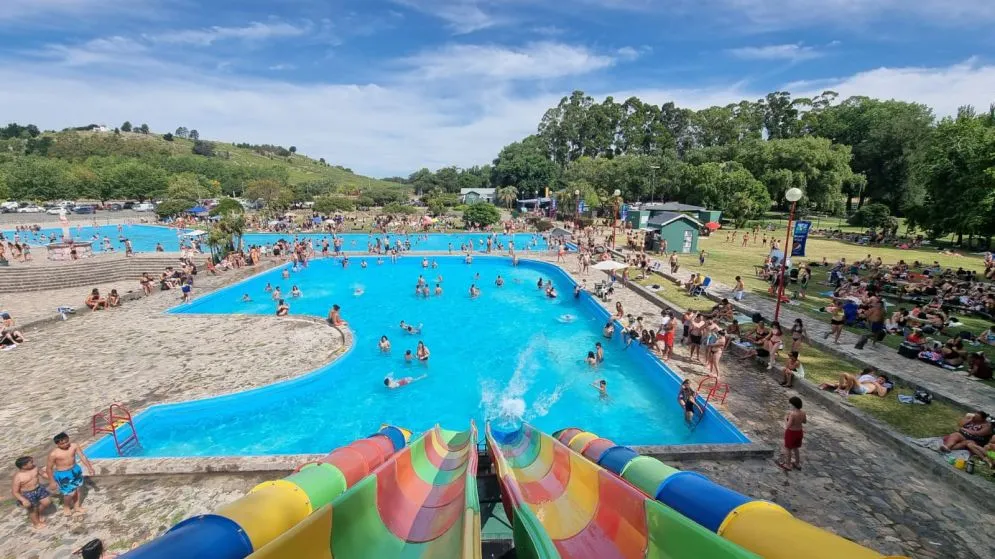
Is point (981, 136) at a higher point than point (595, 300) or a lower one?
higher

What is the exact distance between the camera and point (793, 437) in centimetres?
775

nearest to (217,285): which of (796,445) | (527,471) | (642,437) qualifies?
(642,437)

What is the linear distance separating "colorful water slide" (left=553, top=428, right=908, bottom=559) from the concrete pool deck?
4.65 meters

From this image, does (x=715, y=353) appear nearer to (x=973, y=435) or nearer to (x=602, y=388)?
(x=602, y=388)

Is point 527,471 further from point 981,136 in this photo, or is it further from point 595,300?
point 981,136

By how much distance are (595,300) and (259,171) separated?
102534 mm

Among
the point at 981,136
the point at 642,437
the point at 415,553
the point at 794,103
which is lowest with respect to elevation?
the point at 642,437

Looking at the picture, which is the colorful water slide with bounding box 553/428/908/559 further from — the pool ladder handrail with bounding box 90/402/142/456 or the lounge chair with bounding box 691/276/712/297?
the lounge chair with bounding box 691/276/712/297

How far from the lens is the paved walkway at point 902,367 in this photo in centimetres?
1016

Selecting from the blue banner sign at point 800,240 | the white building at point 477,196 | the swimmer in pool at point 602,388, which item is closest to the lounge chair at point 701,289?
the blue banner sign at point 800,240

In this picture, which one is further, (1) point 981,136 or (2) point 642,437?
(1) point 981,136

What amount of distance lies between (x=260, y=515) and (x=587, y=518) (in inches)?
99.9

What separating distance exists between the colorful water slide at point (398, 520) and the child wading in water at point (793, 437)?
6.28 m

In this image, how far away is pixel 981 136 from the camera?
2875 centimetres
